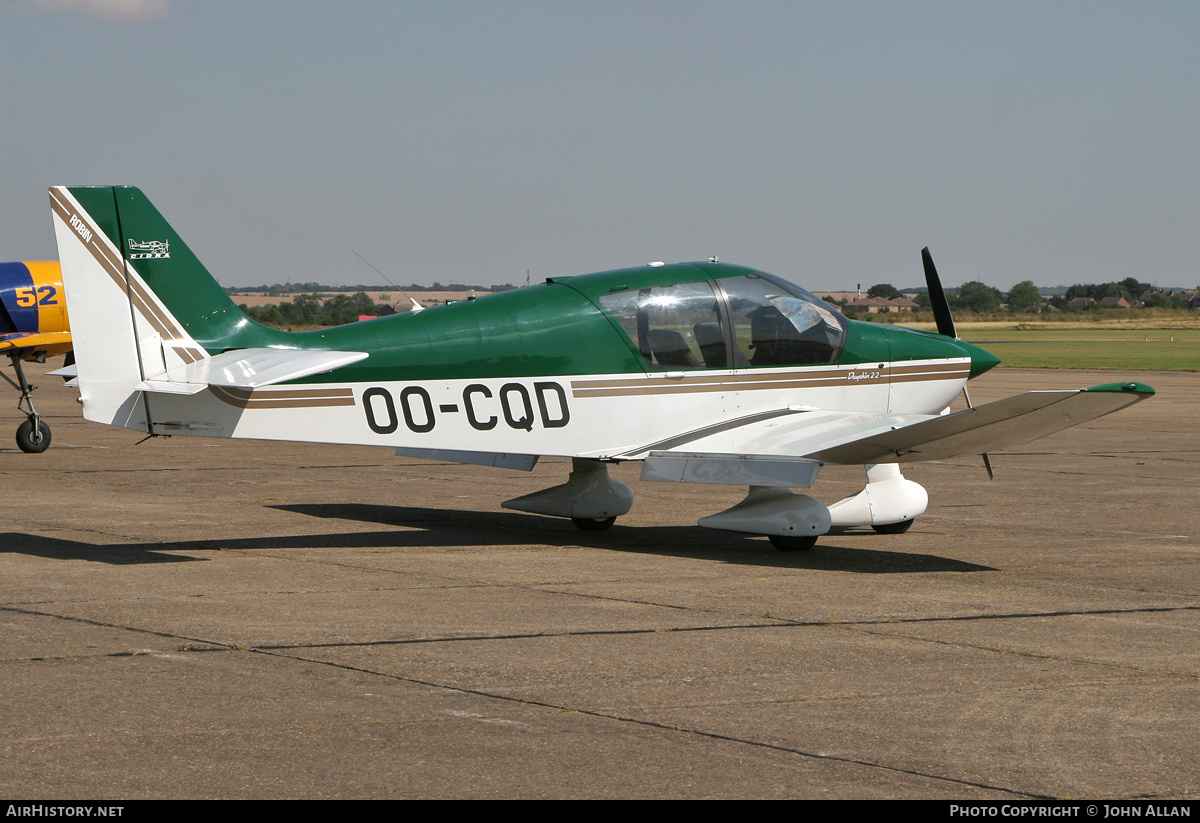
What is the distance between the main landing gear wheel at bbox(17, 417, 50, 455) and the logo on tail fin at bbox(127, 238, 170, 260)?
35.2 ft

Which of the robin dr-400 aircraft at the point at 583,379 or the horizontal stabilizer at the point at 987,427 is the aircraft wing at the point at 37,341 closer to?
the robin dr-400 aircraft at the point at 583,379

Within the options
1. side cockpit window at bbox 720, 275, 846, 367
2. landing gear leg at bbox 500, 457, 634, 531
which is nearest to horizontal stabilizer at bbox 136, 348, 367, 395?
landing gear leg at bbox 500, 457, 634, 531

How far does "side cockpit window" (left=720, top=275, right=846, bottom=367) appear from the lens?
1141 centimetres

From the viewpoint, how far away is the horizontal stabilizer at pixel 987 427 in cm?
933

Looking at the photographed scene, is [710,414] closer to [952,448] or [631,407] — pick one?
[631,407]

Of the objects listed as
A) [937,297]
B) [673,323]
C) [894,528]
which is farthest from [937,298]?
[673,323]

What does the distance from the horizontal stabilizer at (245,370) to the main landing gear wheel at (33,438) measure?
11.0 metres

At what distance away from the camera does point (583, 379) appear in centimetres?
1093

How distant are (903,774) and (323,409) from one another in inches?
239

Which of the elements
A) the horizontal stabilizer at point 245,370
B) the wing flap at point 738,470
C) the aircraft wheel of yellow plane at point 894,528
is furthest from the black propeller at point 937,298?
the horizontal stabilizer at point 245,370

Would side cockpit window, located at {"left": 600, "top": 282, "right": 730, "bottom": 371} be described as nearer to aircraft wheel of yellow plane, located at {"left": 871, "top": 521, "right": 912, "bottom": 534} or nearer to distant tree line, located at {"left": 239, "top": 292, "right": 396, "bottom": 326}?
aircraft wheel of yellow plane, located at {"left": 871, "top": 521, "right": 912, "bottom": 534}

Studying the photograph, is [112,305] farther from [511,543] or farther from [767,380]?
[767,380]

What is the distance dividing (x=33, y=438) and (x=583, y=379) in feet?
39.7

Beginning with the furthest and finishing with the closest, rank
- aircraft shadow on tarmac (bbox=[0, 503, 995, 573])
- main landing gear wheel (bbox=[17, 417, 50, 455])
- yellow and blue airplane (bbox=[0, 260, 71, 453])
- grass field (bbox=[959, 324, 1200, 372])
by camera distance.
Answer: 1. grass field (bbox=[959, 324, 1200, 372])
2. yellow and blue airplane (bbox=[0, 260, 71, 453])
3. main landing gear wheel (bbox=[17, 417, 50, 455])
4. aircraft shadow on tarmac (bbox=[0, 503, 995, 573])
